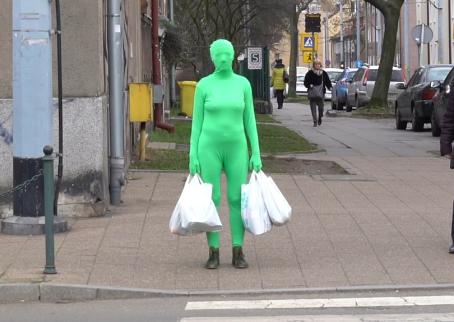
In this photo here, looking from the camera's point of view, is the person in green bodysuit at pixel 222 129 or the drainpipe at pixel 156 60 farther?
the drainpipe at pixel 156 60

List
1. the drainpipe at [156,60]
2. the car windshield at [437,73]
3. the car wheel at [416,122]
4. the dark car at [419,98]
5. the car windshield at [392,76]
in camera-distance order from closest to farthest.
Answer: the drainpipe at [156,60]
the dark car at [419,98]
the car wheel at [416,122]
the car windshield at [437,73]
the car windshield at [392,76]

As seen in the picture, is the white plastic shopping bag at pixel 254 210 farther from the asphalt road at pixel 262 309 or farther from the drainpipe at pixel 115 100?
the drainpipe at pixel 115 100

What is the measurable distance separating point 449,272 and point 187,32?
117 ft

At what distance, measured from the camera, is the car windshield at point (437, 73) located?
80.1 ft

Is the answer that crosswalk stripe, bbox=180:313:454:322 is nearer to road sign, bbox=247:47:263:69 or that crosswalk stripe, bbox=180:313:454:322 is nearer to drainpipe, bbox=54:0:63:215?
drainpipe, bbox=54:0:63:215

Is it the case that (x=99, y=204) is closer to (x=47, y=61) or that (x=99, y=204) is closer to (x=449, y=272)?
(x=47, y=61)

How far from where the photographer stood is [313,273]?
8.16 metres

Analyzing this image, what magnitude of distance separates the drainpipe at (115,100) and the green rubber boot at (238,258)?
11.5 ft

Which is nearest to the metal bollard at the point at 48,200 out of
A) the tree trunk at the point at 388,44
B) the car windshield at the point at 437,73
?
the car windshield at the point at 437,73

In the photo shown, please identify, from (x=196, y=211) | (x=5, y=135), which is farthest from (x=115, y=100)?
(x=196, y=211)

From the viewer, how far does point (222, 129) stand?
8055mm

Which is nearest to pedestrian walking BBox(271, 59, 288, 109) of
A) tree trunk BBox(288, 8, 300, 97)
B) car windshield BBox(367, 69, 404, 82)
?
car windshield BBox(367, 69, 404, 82)

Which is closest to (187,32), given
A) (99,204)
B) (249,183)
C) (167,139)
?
(167,139)

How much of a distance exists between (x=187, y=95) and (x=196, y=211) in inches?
715
